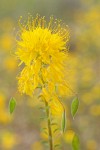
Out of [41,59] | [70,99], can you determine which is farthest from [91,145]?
[41,59]

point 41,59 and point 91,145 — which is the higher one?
point 41,59

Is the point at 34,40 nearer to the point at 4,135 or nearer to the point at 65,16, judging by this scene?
the point at 4,135

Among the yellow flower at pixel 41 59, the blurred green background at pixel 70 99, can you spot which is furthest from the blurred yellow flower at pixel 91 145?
the yellow flower at pixel 41 59

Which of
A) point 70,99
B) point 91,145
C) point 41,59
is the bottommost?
point 91,145

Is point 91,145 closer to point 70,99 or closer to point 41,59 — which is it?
point 70,99

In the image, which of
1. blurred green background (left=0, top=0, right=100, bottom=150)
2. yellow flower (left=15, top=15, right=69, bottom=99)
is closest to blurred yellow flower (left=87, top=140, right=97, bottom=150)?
blurred green background (left=0, top=0, right=100, bottom=150)

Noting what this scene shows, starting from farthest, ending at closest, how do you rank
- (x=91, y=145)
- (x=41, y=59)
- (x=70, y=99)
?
(x=70, y=99), (x=91, y=145), (x=41, y=59)

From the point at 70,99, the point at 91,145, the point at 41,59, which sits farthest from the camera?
the point at 70,99

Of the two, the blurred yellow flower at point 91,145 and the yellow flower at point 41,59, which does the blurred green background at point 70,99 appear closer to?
the blurred yellow flower at point 91,145
